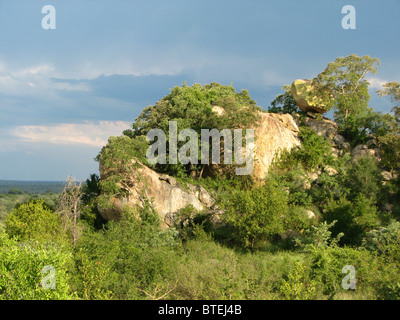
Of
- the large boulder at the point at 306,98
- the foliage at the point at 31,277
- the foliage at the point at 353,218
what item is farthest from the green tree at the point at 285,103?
the foliage at the point at 31,277

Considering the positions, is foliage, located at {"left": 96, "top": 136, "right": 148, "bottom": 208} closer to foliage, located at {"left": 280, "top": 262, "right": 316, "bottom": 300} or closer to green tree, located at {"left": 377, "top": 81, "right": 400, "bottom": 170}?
foliage, located at {"left": 280, "top": 262, "right": 316, "bottom": 300}

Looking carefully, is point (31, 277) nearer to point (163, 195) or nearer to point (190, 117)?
point (163, 195)

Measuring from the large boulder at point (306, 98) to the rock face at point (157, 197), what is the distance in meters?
12.3

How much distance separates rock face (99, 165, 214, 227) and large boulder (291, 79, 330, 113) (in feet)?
40.4

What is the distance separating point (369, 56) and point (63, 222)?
69.7 feet

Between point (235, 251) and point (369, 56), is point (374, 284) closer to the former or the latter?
point (235, 251)

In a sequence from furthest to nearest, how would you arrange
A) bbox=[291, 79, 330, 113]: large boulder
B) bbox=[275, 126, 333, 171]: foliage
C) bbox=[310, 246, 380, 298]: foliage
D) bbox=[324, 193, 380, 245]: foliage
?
bbox=[291, 79, 330, 113]: large boulder < bbox=[275, 126, 333, 171]: foliage < bbox=[324, 193, 380, 245]: foliage < bbox=[310, 246, 380, 298]: foliage

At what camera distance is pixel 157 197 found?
18031 mm

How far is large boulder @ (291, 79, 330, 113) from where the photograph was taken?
25.5 meters

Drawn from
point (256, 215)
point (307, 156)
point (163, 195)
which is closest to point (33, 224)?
point (163, 195)

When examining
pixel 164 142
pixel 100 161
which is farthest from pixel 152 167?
pixel 100 161

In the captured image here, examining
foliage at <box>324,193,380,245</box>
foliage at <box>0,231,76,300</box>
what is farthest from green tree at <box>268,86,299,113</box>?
foliage at <box>0,231,76,300</box>

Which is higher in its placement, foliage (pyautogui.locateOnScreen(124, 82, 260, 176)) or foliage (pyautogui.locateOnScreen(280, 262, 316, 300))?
foliage (pyautogui.locateOnScreen(124, 82, 260, 176))

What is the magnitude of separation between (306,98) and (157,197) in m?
14.5
